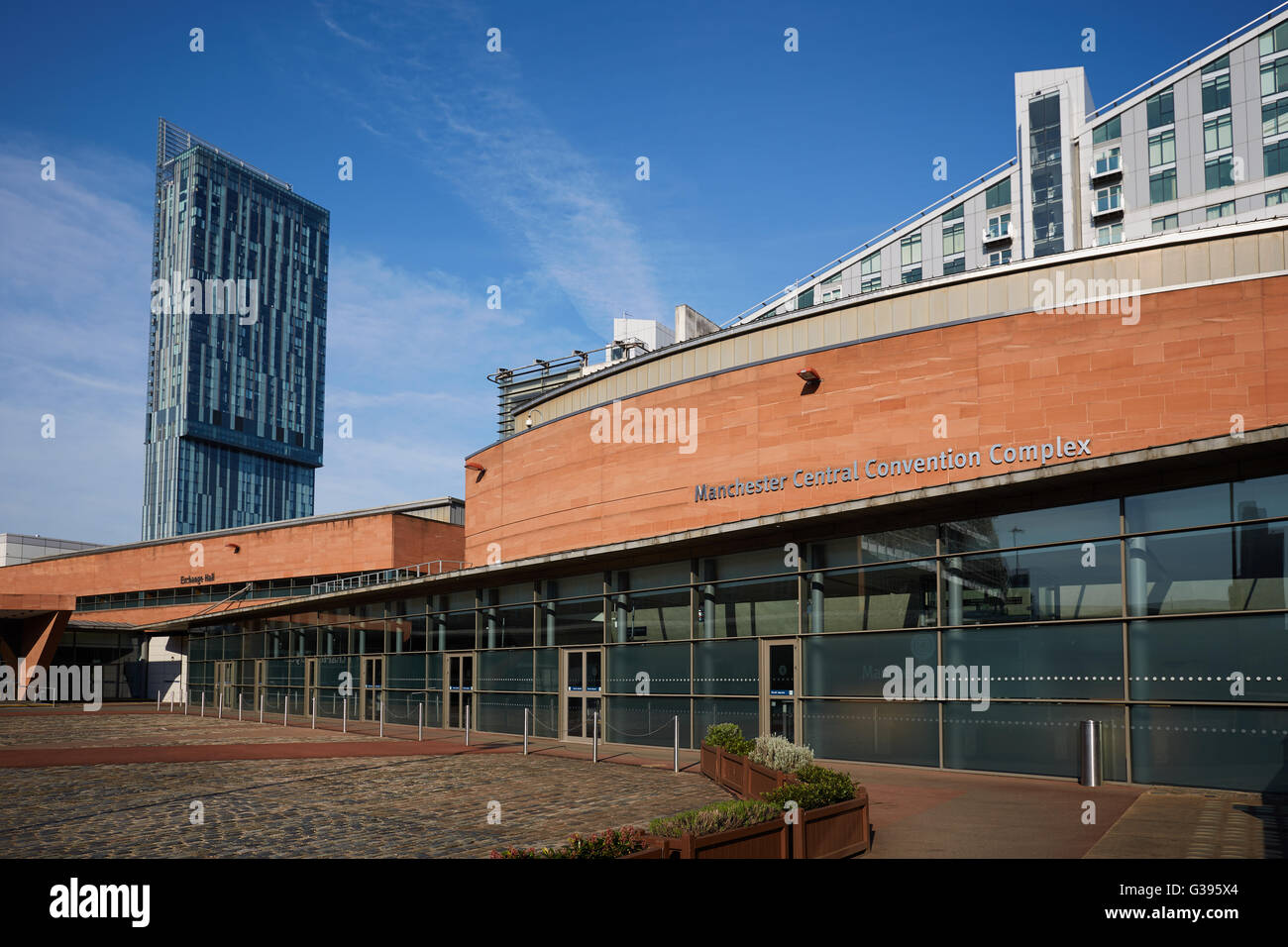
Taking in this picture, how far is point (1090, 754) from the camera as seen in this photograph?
16.5 metres

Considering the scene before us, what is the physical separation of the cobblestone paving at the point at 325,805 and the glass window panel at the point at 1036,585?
586 centimetres

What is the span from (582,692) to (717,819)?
18.4 m

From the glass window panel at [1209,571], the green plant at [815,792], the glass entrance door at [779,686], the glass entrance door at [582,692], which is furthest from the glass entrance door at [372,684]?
the green plant at [815,792]

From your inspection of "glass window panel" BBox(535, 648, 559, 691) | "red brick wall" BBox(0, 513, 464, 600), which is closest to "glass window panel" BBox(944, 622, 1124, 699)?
"glass window panel" BBox(535, 648, 559, 691)

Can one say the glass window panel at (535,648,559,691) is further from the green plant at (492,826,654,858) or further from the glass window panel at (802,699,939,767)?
the green plant at (492,826,654,858)

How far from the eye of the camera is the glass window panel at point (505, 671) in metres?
30.4

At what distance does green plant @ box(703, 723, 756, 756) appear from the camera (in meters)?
17.7

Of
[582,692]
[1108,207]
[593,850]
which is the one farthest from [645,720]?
[1108,207]

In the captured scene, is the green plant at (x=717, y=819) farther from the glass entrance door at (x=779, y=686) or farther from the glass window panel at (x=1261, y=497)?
the glass entrance door at (x=779, y=686)

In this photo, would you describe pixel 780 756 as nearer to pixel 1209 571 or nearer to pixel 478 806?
pixel 478 806

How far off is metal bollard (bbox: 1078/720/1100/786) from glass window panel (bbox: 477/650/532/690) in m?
17.1
